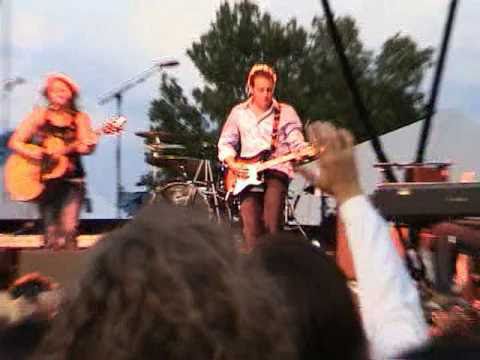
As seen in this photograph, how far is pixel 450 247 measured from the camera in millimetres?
4414

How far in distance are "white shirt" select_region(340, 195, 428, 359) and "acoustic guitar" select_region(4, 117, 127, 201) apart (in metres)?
5.36

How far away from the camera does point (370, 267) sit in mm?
1447

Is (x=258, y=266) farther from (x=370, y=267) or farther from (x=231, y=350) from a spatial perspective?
(x=370, y=267)

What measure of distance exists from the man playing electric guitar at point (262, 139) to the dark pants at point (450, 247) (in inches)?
65.8

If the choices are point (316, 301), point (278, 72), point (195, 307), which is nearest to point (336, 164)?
point (316, 301)

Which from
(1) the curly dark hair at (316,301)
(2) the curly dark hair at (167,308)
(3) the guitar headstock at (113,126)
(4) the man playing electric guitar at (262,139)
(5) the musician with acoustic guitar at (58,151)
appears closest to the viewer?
(2) the curly dark hair at (167,308)

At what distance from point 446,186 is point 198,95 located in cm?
3185

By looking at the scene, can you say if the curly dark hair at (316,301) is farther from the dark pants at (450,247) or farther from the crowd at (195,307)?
the dark pants at (450,247)

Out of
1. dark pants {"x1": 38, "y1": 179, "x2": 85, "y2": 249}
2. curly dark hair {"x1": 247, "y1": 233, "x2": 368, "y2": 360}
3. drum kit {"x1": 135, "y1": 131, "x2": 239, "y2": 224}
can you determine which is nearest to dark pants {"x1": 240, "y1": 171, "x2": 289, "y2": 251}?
dark pants {"x1": 38, "y1": 179, "x2": 85, "y2": 249}

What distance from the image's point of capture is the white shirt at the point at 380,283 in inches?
Answer: 54.5

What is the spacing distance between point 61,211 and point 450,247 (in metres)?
2.90

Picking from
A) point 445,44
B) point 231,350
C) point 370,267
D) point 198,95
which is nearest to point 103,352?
point 231,350

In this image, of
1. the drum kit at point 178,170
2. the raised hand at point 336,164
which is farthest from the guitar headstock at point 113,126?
the raised hand at point 336,164

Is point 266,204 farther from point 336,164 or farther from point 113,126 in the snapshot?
point 336,164
